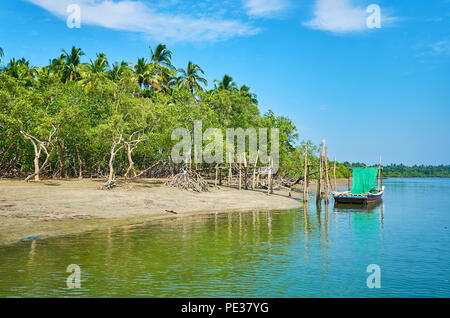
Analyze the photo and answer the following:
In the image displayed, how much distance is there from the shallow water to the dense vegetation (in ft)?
44.9

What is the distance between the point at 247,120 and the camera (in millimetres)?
47969

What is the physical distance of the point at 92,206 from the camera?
70.2 feet

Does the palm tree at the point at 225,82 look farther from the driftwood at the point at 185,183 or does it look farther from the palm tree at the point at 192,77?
the driftwood at the point at 185,183

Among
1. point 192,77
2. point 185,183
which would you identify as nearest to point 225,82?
point 192,77

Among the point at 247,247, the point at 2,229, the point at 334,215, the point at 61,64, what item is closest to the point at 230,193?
the point at 334,215

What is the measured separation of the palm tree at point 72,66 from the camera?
54.3 m

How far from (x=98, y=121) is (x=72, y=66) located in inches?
898

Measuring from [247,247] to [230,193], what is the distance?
1916cm

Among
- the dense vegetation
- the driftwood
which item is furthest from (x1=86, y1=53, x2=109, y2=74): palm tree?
the driftwood

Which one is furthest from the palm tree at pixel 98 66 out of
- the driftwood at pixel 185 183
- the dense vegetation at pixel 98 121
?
the driftwood at pixel 185 183

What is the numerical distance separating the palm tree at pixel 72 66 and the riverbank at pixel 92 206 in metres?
31.6

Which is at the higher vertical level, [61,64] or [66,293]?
[61,64]
